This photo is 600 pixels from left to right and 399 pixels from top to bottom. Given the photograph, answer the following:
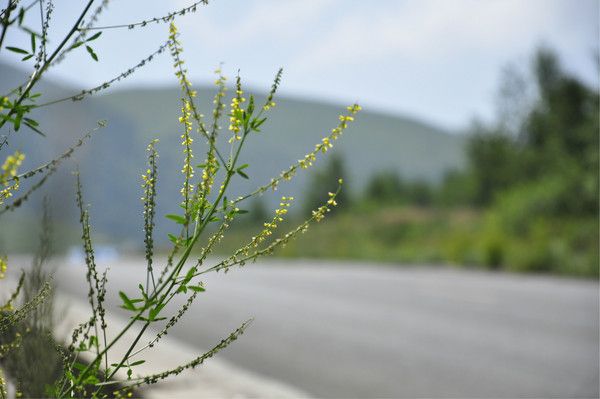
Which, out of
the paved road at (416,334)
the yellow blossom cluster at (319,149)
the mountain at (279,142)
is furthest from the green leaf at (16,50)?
the mountain at (279,142)

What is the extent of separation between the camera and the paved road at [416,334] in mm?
6191

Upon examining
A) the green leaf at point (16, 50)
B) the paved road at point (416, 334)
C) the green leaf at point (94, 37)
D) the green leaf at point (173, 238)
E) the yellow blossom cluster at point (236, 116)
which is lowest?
the paved road at point (416, 334)

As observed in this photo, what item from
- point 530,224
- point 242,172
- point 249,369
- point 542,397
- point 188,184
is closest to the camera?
point 242,172

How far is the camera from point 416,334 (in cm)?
851

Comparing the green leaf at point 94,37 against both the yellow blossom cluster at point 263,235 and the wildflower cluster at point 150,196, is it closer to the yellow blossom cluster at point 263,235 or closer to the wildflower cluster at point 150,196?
the wildflower cluster at point 150,196

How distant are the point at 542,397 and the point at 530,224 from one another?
18170 millimetres

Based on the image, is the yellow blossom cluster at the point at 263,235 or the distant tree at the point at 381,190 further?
the distant tree at the point at 381,190

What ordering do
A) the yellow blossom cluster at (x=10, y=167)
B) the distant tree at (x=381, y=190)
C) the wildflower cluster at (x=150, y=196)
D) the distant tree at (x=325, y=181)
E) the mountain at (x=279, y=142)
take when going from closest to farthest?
the yellow blossom cluster at (x=10, y=167)
the wildflower cluster at (x=150, y=196)
the distant tree at (x=381, y=190)
the distant tree at (x=325, y=181)
the mountain at (x=279, y=142)

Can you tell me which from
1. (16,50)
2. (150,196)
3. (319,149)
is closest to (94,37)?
(16,50)

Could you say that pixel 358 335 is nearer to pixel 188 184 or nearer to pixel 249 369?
pixel 249 369

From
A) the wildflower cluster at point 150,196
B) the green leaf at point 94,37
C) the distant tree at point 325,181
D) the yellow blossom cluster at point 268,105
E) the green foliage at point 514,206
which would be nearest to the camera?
the green leaf at point 94,37

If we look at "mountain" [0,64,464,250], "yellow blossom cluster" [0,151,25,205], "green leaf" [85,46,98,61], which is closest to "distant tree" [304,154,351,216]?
"green leaf" [85,46,98,61]

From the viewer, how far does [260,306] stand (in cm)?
1154

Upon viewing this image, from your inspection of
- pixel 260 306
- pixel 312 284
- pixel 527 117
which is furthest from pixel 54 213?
pixel 527 117
